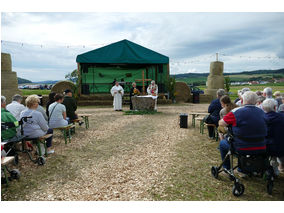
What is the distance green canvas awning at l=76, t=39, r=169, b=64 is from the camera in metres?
14.7

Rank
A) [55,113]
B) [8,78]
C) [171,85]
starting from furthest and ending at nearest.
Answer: [171,85]
[8,78]
[55,113]

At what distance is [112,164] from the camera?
14.1 feet

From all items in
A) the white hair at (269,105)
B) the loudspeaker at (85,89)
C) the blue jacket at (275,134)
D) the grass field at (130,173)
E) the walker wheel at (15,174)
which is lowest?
the grass field at (130,173)

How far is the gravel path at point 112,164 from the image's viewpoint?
Answer: 3174 mm

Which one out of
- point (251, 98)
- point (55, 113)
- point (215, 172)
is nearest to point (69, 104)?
point (55, 113)

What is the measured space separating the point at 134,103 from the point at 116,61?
4757 millimetres

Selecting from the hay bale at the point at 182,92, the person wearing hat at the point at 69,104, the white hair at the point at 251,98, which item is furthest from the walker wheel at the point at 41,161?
the hay bale at the point at 182,92

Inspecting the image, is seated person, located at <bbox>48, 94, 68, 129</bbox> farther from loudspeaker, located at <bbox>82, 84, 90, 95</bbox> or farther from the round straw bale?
the round straw bale

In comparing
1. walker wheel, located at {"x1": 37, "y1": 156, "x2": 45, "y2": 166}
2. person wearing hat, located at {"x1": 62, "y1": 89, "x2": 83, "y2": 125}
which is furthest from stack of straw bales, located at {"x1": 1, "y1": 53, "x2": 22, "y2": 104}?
Answer: walker wheel, located at {"x1": 37, "y1": 156, "x2": 45, "y2": 166}

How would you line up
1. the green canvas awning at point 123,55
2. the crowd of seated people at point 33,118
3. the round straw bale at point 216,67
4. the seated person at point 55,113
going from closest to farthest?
the crowd of seated people at point 33,118, the seated person at point 55,113, the green canvas awning at point 123,55, the round straw bale at point 216,67

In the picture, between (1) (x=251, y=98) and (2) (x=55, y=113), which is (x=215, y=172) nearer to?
(1) (x=251, y=98)

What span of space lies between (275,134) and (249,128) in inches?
22.1

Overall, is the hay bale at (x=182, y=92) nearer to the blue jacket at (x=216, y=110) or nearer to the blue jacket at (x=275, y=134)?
the blue jacket at (x=216, y=110)

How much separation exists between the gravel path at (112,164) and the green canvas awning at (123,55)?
8.27 meters
